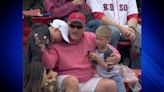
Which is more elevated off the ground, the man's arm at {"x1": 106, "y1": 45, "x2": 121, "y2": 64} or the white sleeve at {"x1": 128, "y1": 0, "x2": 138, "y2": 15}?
the white sleeve at {"x1": 128, "y1": 0, "x2": 138, "y2": 15}

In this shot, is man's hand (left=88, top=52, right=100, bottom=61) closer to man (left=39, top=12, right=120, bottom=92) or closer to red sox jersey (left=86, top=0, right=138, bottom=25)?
man (left=39, top=12, right=120, bottom=92)

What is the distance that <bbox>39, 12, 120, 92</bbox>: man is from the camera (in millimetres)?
2008

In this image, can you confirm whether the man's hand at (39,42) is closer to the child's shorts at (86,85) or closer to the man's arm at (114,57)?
the child's shorts at (86,85)

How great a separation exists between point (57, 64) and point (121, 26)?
401 millimetres

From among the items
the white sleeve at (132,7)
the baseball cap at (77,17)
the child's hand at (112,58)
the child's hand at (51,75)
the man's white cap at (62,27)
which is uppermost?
the white sleeve at (132,7)

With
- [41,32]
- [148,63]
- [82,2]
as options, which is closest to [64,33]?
[41,32]

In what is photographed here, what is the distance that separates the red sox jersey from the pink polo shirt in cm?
23

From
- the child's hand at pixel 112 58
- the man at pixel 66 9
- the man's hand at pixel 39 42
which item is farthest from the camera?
the man at pixel 66 9

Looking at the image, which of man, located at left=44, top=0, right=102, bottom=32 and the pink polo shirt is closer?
the pink polo shirt

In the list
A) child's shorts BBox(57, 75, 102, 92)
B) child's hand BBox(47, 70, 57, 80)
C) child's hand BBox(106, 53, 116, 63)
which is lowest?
child's shorts BBox(57, 75, 102, 92)

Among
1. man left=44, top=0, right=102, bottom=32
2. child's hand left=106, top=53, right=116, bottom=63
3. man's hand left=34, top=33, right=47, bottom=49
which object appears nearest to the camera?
man's hand left=34, top=33, right=47, bottom=49

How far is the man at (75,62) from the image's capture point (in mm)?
2008

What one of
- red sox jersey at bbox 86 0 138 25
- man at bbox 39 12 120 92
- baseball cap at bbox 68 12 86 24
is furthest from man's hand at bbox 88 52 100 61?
red sox jersey at bbox 86 0 138 25

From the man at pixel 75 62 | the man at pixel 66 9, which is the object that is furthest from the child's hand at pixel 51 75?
the man at pixel 66 9
